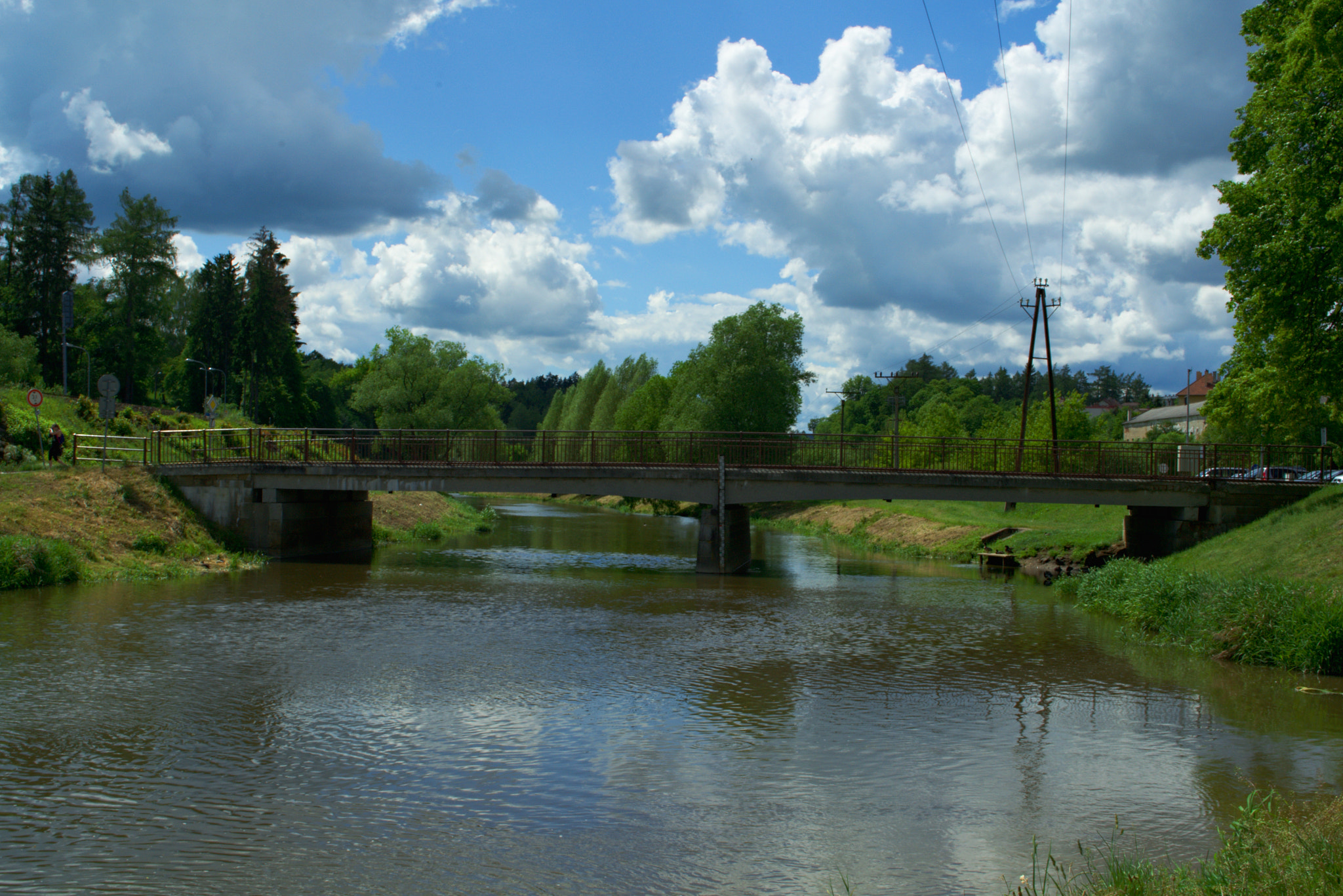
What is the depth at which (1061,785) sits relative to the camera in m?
11.4

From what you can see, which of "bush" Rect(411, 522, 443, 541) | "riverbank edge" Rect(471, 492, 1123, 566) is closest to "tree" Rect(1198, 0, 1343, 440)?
"riverbank edge" Rect(471, 492, 1123, 566)

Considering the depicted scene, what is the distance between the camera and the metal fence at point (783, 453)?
34906mm

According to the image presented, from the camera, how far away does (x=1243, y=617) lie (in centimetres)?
1962

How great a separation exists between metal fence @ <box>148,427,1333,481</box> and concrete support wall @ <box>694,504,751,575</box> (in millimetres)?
2273

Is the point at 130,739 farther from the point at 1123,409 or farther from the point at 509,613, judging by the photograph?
the point at 1123,409

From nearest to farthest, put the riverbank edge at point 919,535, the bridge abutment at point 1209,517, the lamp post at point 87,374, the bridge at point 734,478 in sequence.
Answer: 1. the bridge abutment at point 1209,517
2. the bridge at point 734,478
3. the riverbank edge at point 919,535
4. the lamp post at point 87,374

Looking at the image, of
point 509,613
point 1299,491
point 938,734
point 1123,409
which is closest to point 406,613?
point 509,613

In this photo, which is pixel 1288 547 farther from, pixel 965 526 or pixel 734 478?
pixel 965 526

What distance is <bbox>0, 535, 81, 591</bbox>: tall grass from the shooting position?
25.0 metres

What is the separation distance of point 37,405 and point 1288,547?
40.2m

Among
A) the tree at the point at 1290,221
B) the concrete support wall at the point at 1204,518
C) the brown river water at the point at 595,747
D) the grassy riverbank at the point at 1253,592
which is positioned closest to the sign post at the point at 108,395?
the brown river water at the point at 595,747

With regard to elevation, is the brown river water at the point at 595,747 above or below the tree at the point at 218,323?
below

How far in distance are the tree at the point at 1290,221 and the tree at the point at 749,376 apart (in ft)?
127

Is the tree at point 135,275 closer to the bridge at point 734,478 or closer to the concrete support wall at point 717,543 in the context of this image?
the bridge at point 734,478
